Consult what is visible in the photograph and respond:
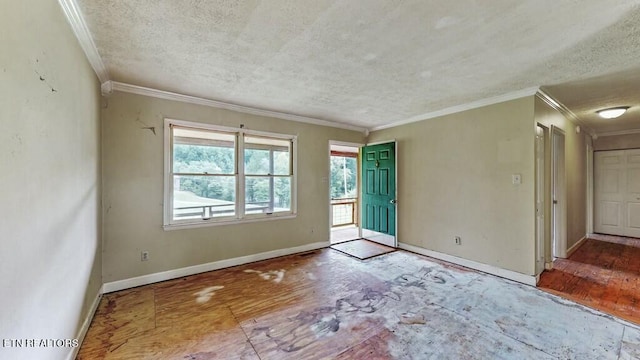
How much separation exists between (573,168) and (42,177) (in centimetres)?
698

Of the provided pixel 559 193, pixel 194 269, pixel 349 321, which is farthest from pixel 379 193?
pixel 194 269

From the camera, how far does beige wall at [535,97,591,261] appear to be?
3656 mm

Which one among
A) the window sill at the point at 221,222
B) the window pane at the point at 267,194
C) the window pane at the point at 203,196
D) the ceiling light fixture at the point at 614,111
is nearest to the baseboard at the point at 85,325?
the window sill at the point at 221,222

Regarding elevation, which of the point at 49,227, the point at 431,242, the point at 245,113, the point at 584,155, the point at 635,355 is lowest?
the point at 635,355

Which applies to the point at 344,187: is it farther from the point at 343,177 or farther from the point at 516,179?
the point at 516,179

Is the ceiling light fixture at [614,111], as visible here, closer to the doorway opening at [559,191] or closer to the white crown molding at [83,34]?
the doorway opening at [559,191]

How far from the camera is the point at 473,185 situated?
390 cm

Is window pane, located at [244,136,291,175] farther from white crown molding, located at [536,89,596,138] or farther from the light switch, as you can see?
white crown molding, located at [536,89,596,138]

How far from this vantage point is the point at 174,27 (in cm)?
199

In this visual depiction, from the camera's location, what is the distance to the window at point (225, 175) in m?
3.54

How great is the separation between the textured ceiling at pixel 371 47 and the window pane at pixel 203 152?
0.58 metres

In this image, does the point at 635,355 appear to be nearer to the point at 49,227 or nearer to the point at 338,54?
the point at 338,54

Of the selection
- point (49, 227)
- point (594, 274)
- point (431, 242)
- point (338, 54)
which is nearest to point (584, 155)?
point (594, 274)

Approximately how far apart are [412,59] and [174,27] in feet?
6.83
